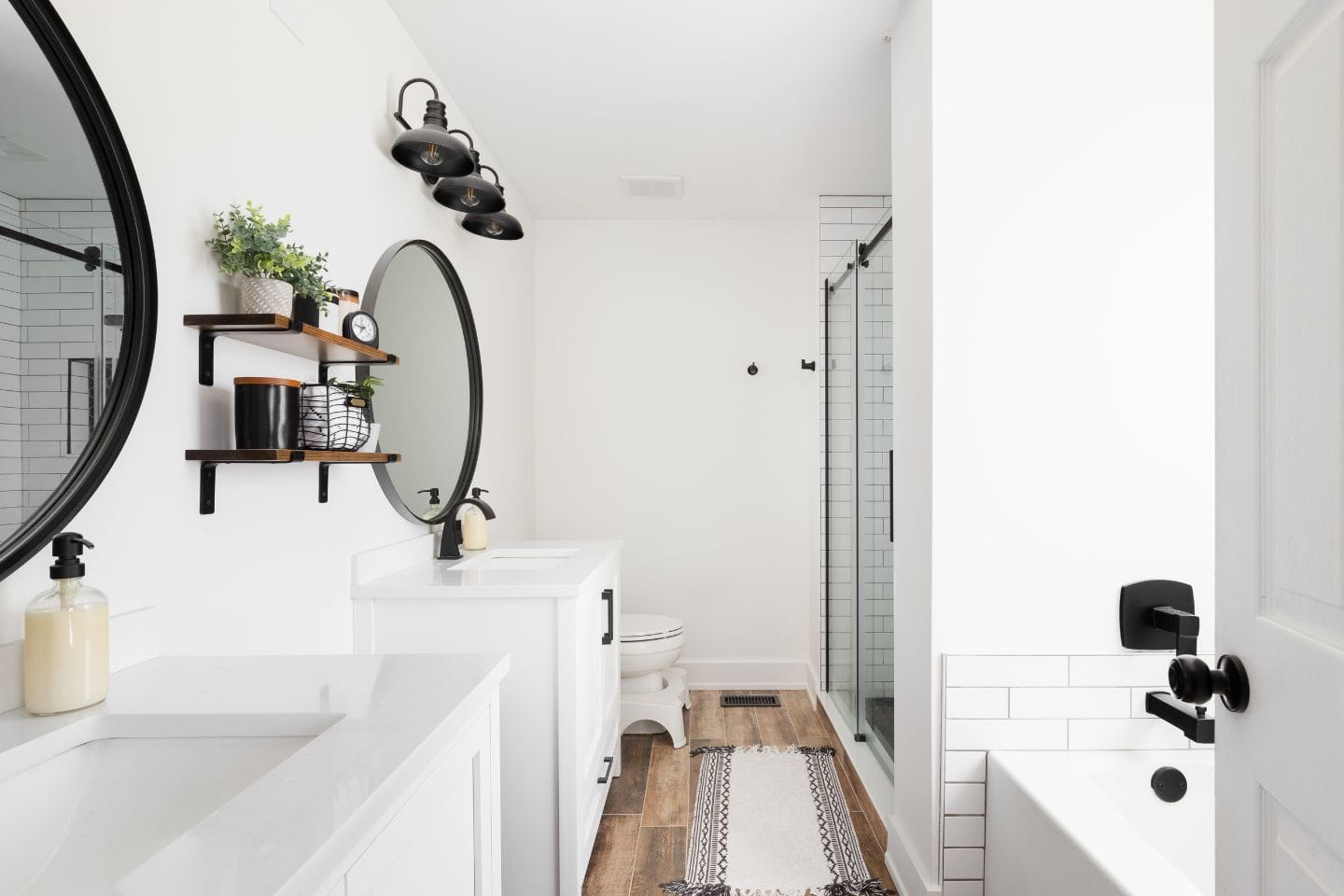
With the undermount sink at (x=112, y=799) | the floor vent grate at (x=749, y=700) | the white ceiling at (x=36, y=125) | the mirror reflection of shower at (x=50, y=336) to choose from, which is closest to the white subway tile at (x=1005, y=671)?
the undermount sink at (x=112, y=799)

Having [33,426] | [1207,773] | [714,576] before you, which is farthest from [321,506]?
[714,576]

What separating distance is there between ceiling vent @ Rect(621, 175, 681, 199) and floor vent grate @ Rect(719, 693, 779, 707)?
2.41m

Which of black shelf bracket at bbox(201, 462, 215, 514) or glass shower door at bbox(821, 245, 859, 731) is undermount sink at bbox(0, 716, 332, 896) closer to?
black shelf bracket at bbox(201, 462, 215, 514)

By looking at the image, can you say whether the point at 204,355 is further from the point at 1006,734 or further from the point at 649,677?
the point at 649,677

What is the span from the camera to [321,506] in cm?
163

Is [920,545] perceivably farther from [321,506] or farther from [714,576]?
[714,576]

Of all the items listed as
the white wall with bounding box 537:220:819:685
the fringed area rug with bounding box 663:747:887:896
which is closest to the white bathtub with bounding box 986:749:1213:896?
the fringed area rug with bounding box 663:747:887:896

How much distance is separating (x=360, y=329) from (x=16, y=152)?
743 millimetres

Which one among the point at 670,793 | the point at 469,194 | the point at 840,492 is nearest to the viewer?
the point at 469,194

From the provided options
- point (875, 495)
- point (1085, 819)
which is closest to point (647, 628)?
point (875, 495)

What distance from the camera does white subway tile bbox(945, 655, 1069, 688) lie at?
1696 millimetres

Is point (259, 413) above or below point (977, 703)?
above

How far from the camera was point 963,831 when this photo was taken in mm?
1725

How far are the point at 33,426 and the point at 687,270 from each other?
3.11 metres
